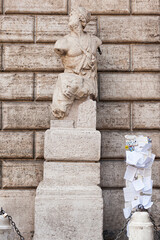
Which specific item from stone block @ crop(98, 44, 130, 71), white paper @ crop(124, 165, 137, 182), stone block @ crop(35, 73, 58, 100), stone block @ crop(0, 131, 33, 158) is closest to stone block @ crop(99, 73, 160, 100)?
stone block @ crop(98, 44, 130, 71)

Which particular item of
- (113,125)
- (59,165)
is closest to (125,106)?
(113,125)

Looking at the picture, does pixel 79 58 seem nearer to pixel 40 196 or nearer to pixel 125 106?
pixel 125 106

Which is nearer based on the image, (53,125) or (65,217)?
(65,217)

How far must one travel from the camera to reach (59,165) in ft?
16.3

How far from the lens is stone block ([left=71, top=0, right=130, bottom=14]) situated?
20.8 feet

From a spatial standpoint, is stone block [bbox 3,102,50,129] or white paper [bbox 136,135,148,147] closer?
white paper [bbox 136,135,148,147]

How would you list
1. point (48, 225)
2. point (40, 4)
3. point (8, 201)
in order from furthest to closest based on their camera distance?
point (40, 4), point (8, 201), point (48, 225)

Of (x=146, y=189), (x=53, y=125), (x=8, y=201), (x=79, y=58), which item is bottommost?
(x=8, y=201)

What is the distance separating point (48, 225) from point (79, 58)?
87.0 inches

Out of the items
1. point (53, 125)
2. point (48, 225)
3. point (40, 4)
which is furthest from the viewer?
point (40, 4)

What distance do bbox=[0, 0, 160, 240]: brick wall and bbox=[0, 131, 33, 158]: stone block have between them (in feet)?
0.05

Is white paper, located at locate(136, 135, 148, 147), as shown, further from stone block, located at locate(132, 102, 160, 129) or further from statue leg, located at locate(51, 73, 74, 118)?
stone block, located at locate(132, 102, 160, 129)

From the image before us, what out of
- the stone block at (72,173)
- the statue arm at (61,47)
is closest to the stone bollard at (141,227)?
the stone block at (72,173)

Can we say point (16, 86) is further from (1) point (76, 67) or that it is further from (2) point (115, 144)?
(2) point (115, 144)
